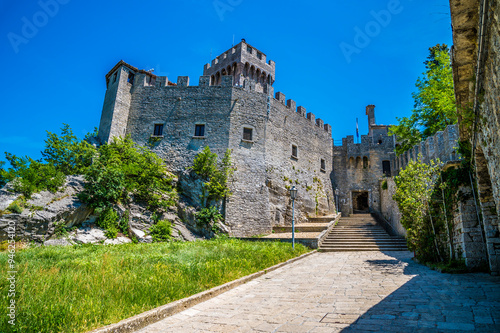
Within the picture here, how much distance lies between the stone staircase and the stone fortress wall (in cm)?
434

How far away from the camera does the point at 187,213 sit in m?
16.5

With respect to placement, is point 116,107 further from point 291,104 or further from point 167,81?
point 291,104

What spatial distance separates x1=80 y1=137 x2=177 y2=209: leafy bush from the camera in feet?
45.2

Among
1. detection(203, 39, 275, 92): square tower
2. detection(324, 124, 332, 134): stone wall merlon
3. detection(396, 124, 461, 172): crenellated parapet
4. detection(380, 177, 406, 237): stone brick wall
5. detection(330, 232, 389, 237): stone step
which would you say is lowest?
detection(330, 232, 389, 237): stone step

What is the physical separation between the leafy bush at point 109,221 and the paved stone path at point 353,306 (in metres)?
8.90

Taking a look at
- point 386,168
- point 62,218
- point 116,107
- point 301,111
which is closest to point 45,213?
point 62,218

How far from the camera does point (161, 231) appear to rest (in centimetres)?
1473

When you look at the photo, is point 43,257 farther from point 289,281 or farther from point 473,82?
point 473,82

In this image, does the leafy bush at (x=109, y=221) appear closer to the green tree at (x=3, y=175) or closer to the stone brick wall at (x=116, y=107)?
the green tree at (x=3, y=175)

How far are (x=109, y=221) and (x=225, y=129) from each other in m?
9.23

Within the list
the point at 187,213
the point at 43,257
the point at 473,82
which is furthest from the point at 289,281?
the point at 187,213

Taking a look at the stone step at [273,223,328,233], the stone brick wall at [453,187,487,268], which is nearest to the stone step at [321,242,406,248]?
the stone step at [273,223,328,233]

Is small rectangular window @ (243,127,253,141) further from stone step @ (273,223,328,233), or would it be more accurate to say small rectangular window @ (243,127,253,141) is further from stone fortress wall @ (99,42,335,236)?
stone step @ (273,223,328,233)

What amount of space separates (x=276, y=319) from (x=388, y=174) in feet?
86.9
